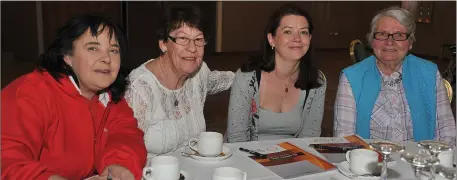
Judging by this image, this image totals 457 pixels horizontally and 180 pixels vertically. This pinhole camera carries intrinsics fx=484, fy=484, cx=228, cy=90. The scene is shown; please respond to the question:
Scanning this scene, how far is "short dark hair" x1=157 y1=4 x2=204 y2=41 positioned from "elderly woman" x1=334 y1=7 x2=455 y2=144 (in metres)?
0.93

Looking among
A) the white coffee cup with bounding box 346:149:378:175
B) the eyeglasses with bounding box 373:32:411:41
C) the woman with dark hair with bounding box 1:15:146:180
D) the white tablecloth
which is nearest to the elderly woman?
the eyeglasses with bounding box 373:32:411:41

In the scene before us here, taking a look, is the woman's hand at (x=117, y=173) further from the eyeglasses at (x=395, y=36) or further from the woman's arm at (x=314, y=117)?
the eyeglasses at (x=395, y=36)

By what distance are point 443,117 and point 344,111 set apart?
22.1 inches

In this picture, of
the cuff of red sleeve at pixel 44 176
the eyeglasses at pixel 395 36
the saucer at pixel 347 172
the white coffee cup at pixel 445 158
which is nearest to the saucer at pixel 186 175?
the cuff of red sleeve at pixel 44 176

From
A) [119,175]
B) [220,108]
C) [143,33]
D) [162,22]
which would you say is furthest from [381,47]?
[143,33]

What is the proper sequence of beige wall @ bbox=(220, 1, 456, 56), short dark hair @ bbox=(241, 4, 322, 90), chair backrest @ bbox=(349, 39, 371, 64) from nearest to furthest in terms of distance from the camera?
short dark hair @ bbox=(241, 4, 322, 90), chair backrest @ bbox=(349, 39, 371, 64), beige wall @ bbox=(220, 1, 456, 56)

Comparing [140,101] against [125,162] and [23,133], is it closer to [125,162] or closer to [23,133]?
[125,162]

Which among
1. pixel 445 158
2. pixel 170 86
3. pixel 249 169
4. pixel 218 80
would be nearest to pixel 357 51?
pixel 218 80

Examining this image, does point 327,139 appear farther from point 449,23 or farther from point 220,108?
point 449,23

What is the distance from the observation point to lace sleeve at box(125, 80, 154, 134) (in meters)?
2.23

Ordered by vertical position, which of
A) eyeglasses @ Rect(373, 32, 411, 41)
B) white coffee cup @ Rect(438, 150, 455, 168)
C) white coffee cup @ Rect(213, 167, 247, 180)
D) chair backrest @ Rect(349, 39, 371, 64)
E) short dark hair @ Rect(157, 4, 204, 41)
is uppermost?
short dark hair @ Rect(157, 4, 204, 41)

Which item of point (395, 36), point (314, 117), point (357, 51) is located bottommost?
point (314, 117)

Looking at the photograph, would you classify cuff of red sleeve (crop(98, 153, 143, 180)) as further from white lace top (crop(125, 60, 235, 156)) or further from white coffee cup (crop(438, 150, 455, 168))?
white coffee cup (crop(438, 150, 455, 168))

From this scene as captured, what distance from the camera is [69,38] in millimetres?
1830
